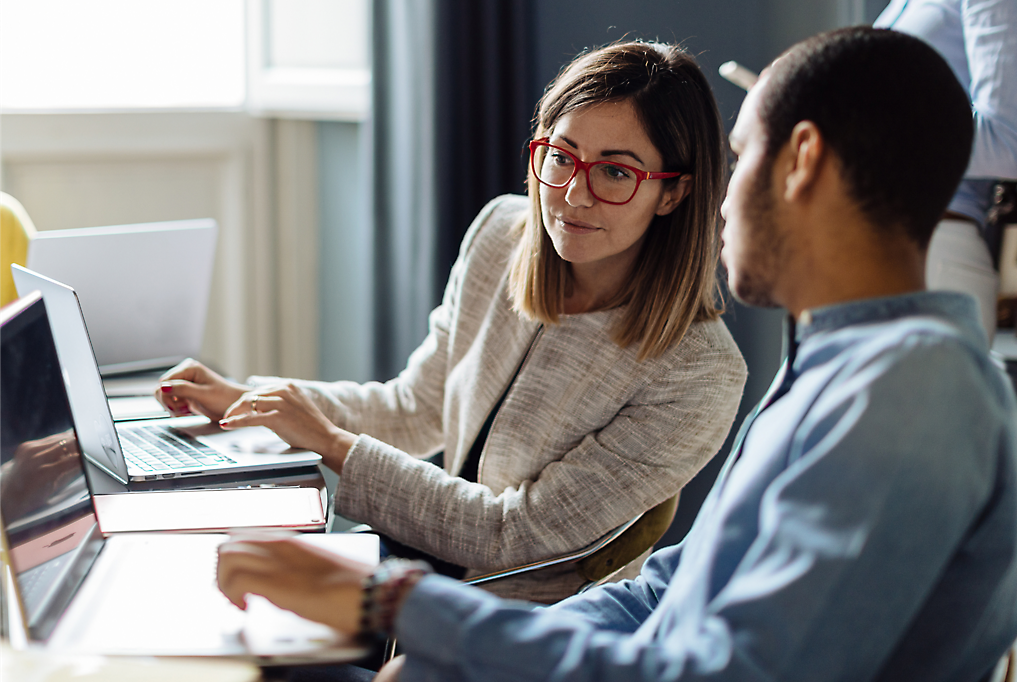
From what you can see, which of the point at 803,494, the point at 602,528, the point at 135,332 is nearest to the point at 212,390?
the point at 135,332

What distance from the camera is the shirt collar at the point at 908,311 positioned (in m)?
0.72

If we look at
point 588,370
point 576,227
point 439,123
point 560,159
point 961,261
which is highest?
point 439,123

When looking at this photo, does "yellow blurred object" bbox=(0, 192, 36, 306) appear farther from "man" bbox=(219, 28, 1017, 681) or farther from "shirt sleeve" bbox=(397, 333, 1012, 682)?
"shirt sleeve" bbox=(397, 333, 1012, 682)

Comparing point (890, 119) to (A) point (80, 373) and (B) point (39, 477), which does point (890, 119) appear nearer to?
(B) point (39, 477)

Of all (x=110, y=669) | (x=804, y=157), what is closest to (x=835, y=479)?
(x=804, y=157)

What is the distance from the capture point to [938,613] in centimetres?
69

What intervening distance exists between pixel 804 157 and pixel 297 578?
56 centimetres

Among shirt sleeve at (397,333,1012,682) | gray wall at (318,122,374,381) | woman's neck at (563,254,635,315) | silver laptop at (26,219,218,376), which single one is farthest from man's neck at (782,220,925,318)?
gray wall at (318,122,374,381)

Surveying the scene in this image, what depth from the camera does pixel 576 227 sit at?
4.42ft

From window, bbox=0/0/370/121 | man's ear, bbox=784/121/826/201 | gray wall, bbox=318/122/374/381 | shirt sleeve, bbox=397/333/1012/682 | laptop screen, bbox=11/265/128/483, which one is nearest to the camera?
shirt sleeve, bbox=397/333/1012/682

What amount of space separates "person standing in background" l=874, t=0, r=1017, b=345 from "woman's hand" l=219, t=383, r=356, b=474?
108cm

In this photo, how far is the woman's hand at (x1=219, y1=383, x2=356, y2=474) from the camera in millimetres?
1332


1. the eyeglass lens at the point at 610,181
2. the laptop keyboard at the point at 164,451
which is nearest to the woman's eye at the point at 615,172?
the eyeglass lens at the point at 610,181

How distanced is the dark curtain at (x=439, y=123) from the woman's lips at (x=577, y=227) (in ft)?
3.07
